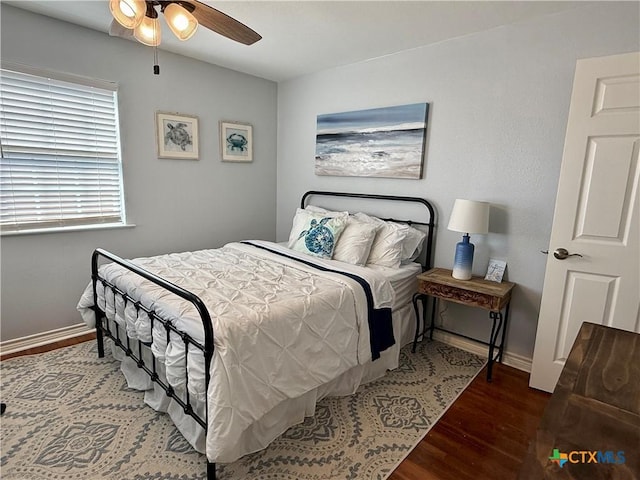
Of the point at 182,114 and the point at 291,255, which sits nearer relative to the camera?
the point at 291,255

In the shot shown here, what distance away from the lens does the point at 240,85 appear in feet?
12.7

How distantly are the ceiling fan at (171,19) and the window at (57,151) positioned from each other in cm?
111

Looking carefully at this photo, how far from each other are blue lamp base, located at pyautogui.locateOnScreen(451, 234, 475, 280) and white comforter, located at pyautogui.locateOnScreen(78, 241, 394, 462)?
0.58m

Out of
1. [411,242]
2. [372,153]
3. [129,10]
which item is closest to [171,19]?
[129,10]

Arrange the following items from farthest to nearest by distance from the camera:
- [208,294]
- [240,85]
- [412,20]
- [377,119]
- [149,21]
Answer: [240,85] → [377,119] → [412,20] → [208,294] → [149,21]

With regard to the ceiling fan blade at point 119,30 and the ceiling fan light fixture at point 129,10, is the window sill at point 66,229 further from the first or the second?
the ceiling fan light fixture at point 129,10

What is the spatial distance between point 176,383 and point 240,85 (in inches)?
126

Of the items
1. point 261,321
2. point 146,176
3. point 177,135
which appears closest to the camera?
point 261,321

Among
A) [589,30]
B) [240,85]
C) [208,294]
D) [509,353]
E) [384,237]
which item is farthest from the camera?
[240,85]

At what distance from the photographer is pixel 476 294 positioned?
255 centimetres

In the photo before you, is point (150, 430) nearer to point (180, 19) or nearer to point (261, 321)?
point (261, 321)

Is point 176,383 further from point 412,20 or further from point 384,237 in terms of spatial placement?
point 412,20

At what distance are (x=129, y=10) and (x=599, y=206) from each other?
2.75 meters

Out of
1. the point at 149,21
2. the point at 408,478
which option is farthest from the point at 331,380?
the point at 149,21
